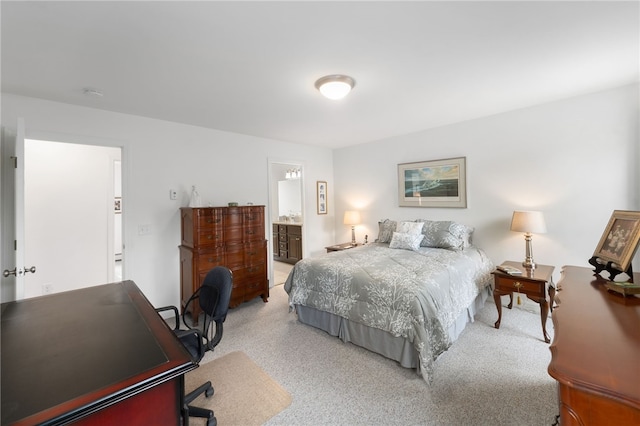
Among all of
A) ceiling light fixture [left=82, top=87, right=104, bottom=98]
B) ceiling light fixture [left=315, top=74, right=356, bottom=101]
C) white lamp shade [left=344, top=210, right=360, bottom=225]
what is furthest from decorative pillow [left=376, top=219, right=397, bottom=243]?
ceiling light fixture [left=82, top=87, right=104, bottom=98]

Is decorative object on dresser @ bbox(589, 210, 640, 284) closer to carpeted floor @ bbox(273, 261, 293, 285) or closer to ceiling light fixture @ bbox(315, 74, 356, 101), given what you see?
ceiling light fixture @ bbox(315, 74, 356, 101)

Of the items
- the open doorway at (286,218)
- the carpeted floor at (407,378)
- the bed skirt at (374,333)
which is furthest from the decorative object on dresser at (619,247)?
the open doorway at (286,218)

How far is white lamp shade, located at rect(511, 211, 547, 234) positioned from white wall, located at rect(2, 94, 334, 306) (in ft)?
11.9

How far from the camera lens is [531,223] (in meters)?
2.93

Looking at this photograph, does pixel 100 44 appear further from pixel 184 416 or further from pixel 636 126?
pixel 636 126

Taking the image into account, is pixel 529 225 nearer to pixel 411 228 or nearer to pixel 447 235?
pixel 447 235

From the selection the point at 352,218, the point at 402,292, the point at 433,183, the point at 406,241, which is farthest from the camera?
the point at 352,218

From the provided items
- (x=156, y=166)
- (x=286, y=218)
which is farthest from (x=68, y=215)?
(x=286, y=218)

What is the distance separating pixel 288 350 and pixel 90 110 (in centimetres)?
335

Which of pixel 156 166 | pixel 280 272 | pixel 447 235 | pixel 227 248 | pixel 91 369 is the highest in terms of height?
pixel 156 166

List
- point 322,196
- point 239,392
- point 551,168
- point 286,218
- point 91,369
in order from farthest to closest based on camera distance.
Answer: point 286,218, point 322,196, point 551,168, point 239,392, point 91,369

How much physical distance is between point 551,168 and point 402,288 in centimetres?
252

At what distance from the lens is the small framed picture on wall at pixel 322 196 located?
527cm

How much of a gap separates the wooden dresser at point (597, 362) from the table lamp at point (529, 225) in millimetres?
1879
